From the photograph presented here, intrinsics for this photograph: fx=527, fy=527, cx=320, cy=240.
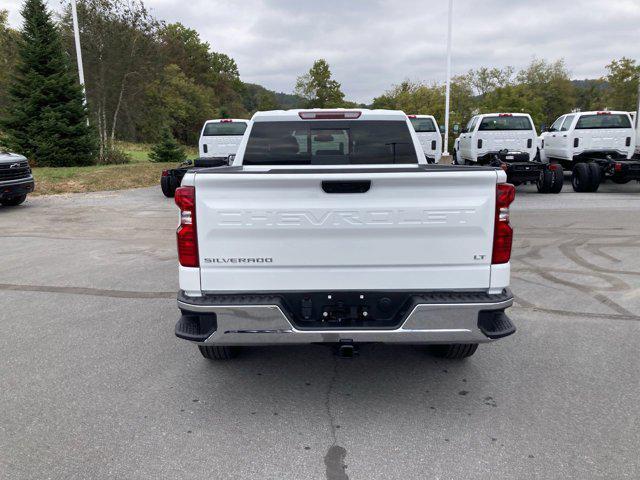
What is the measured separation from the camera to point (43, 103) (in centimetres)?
2225

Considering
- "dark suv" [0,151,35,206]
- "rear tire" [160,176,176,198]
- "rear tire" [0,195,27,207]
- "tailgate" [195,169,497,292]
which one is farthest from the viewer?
"rear tire" [160,176,176,198]

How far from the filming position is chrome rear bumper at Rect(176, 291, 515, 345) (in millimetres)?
3166

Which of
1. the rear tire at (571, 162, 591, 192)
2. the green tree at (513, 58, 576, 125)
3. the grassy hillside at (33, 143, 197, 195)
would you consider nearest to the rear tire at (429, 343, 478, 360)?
the rear tire at (571, 162, 591, 192)

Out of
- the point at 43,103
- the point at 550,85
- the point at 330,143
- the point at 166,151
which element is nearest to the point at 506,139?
the point at 330,143

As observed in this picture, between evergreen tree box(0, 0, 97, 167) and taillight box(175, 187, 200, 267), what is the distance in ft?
70.5

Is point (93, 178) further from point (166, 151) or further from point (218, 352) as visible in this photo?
point (218, 352)

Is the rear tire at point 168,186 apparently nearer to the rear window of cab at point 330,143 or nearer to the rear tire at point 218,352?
the rear window of cab at point 330,143

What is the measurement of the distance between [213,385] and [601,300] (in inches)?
172

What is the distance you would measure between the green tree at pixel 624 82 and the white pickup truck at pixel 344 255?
58.3 meters

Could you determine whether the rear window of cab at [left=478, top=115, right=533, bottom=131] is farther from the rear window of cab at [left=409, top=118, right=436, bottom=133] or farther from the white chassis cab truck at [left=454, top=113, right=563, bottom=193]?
the rear window of cab at [left=409, top=118, right=436, bottom=133]

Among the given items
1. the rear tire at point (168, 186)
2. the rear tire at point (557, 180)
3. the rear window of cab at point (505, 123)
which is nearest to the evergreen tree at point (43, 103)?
the rear tire at point (168, 186)

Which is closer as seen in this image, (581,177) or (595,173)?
(595,173)

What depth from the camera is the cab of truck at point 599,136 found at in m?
15.8

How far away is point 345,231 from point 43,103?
2313cm
